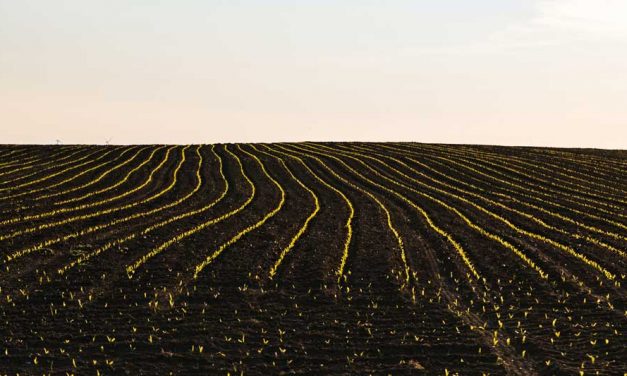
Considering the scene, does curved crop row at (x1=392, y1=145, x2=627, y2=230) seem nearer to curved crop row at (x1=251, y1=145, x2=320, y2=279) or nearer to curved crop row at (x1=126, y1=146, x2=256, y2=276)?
curved crop row at (x1=251, y1=145, x2=320, y2=279)

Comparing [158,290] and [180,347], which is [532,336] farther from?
[158,290]

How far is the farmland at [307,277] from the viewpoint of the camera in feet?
37.4

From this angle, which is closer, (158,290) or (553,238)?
(158,290)

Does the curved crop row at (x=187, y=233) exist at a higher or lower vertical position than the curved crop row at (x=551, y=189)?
lower

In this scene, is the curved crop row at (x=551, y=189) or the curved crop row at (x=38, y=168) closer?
the curved crop row at (x=551, y=189)

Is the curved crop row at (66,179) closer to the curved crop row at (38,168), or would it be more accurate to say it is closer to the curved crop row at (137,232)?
the curved crop row at (38,168)

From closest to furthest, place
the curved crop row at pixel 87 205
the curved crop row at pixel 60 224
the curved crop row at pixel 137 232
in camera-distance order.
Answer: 1. the curved crop row at pixel 137 232
2. the curved crop row at pixel 60 224
3. the curved crop row at pixel 87 205

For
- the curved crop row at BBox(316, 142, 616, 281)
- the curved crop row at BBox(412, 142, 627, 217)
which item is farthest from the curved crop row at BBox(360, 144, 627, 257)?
the curved crop row at BBox(412, 142, 627, 217)

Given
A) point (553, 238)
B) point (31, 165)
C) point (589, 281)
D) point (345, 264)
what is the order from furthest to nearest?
point (31, 165), point (553, 238), point (345, 264), point (589, 281)

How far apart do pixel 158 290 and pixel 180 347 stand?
3.47 metres

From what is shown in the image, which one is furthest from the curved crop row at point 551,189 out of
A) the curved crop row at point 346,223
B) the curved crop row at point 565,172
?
the curved crop row at point 346,223

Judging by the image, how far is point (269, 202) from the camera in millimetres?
28469

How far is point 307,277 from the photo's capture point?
1620cm

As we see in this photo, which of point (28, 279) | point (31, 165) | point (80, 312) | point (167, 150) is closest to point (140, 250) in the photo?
point (28, 279)
